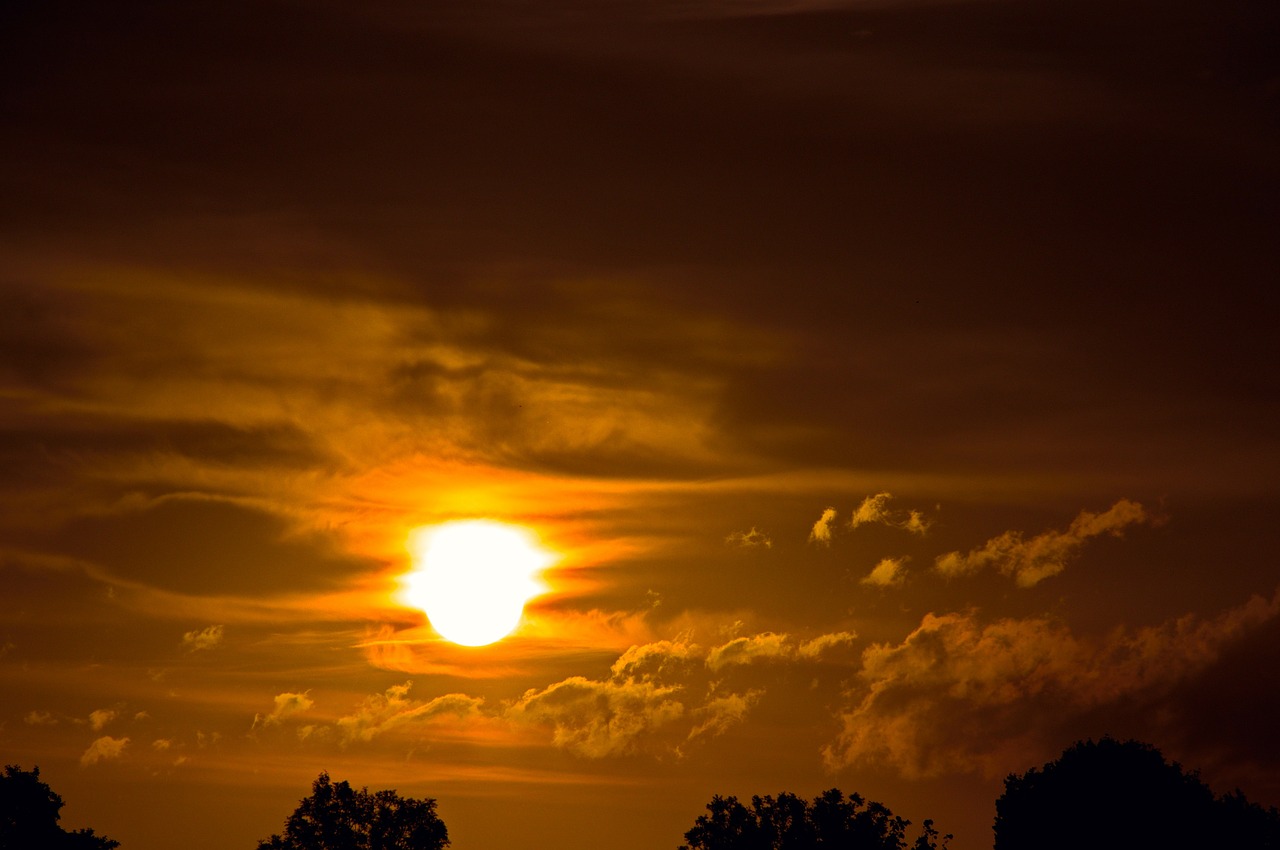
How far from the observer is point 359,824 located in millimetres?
119938

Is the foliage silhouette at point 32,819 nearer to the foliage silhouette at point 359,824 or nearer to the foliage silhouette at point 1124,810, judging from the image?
the foliage silhouette at point 359,824

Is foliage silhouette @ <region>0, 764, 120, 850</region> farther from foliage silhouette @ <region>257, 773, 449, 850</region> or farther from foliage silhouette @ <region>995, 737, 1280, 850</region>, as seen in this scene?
foliage silhouette @ <region>995, 737, 1280, 850</region>

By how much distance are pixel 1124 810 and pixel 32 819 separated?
84327 mm

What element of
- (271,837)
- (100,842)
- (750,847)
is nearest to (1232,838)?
(750,847)

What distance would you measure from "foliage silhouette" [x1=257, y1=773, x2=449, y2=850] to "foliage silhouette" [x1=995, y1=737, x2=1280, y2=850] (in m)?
49.4

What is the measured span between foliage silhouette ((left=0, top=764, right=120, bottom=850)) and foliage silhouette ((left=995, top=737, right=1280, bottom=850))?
73.4m

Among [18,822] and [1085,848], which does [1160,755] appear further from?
[18,822]

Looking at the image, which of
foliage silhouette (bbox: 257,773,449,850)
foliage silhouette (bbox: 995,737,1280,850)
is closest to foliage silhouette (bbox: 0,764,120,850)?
foliage silhouette (bbox: 257,773,449,850)

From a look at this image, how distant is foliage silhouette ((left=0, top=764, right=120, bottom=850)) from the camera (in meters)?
105

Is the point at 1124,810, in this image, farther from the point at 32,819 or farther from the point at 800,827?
the point at 32,819

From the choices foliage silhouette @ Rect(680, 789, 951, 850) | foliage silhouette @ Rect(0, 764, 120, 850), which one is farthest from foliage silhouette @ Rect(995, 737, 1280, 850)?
foliage silhouette @ Rect(0, 764, 120, 850)

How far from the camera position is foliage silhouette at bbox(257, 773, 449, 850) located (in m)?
119

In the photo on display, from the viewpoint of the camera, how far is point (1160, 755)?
103438 millimetres

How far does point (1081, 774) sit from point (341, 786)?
64.1 m
